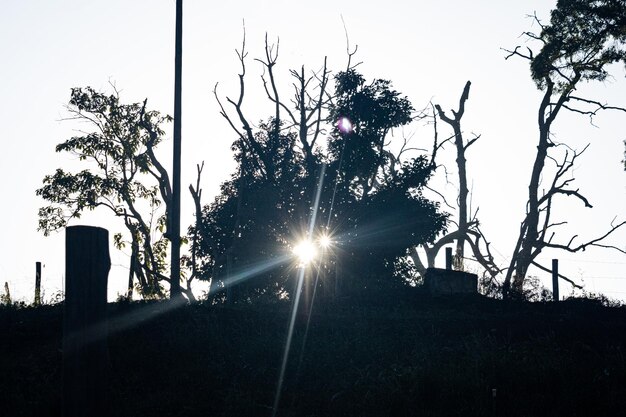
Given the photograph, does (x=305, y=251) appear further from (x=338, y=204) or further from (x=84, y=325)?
(x=84, y=325)

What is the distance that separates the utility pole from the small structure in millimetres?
7401

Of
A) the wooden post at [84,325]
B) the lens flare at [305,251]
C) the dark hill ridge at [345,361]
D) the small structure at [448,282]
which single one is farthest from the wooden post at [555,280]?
the wooden post at [84,325]

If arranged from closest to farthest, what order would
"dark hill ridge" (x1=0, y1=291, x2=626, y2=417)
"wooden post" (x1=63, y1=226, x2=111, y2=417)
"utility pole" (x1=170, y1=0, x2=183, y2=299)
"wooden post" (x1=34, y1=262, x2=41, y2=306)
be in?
"wooden post" (x1=63, y1=226, x2=111, y2=417) → "dark hill ridge" (x1=0, y1=291, x2=626, y2=417) → "utility pole" (x1=170, y1=0, x2=183, y2=299) → "wooden post" (x1=34, y1=262, x2=41, y2=306)

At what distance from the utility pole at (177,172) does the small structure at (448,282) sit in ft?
24.3

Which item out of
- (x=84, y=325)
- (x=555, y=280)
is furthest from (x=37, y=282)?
(x=84, y=325)

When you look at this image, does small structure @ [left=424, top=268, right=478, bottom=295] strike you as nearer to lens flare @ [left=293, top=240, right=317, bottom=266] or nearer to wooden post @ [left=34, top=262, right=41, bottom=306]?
lens flare @ [left=293, top=240, right=317, bottom=266]

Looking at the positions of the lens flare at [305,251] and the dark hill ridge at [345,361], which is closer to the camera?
the dark hill ridge at [345,361]

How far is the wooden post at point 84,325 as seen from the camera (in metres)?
3.59

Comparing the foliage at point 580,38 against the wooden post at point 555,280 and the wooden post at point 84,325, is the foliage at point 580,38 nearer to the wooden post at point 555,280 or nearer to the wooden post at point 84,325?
the wooden post at point 555,280

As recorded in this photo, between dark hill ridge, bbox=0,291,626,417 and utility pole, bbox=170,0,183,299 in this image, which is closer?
dark hill ridge, bbox=0,291,626,417

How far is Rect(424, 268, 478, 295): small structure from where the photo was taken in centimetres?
2111

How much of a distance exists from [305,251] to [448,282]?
5334 mm

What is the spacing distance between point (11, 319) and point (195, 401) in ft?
26.2

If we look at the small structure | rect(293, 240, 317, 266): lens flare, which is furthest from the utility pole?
the small structure
